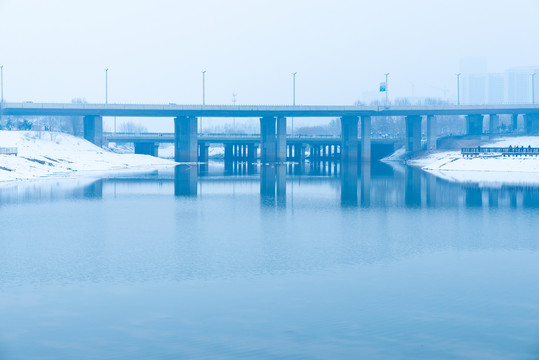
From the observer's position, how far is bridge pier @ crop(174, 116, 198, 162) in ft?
419

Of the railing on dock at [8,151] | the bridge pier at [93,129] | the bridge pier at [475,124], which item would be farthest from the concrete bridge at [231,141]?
the railing on dock at [8,151]

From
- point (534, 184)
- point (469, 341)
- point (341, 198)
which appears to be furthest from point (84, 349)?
point (534, 184)

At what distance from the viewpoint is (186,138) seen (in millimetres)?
127688

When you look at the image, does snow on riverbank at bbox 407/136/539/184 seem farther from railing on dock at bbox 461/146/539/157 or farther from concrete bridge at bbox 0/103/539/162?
concrete bridge at bbox 0/103/539/162

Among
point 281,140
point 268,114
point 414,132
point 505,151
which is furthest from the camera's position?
point 414,132

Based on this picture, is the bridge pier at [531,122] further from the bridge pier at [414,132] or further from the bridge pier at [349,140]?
the bridge pier at [349,140]

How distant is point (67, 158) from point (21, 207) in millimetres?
58702

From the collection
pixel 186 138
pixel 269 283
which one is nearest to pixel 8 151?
pixel 186 138

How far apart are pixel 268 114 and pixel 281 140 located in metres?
5.15

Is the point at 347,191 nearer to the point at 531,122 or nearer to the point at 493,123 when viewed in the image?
the point at 531,122

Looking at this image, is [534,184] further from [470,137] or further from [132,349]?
[470,137]

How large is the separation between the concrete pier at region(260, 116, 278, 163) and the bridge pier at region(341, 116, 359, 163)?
13.4 metres

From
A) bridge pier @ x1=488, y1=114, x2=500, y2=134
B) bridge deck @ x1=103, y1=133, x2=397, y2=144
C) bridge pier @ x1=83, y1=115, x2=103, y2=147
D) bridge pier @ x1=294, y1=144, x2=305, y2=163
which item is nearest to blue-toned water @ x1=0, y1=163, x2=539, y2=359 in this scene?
bridge pier @ x1=83, y1=115, x2=103, y2=147

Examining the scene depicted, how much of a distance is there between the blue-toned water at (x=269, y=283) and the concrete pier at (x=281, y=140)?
3413 inches
